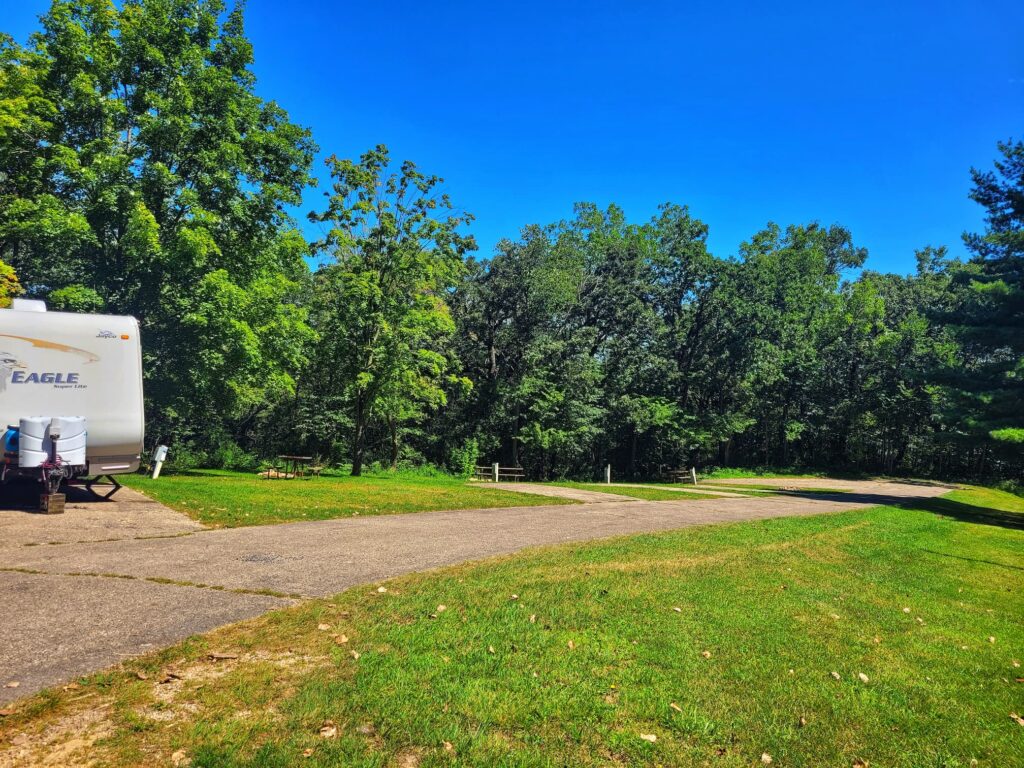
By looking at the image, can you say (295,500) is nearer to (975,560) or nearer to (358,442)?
(358,442)

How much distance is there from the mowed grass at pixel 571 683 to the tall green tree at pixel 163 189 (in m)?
15.4

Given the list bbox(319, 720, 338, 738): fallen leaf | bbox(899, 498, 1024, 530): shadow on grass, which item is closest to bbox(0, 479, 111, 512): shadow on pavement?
bbox(319, 720, 338, 738): fallen leaf

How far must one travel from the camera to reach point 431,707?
11.1 ft

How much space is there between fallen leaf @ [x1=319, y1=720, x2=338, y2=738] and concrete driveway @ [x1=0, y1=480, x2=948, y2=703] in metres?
1.70

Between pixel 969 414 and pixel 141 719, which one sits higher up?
pixel 969 414

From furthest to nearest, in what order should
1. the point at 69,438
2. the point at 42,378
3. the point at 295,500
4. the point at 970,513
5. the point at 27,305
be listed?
the point at 970,513, the point at 295,500, the point at 27,305, the point at 42,378, the point at 69,438

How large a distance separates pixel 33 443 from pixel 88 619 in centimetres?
634

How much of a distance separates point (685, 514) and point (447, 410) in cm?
2397

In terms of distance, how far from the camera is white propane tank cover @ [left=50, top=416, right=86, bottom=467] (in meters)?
9.31

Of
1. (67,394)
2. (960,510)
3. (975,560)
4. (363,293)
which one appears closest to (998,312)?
(960,510)

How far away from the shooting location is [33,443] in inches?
359

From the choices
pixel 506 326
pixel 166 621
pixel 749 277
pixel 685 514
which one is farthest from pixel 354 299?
pixel 749 277

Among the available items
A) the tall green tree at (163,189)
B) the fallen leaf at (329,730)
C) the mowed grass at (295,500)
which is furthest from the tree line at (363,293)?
the fallen leaf at (329,730)

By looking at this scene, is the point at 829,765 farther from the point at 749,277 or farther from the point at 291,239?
the point at 749,277
